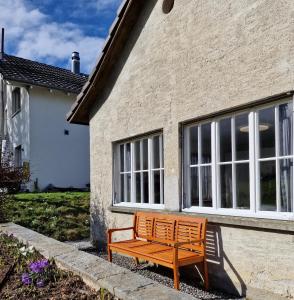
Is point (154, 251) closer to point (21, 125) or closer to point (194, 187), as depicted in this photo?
point (194, 187)

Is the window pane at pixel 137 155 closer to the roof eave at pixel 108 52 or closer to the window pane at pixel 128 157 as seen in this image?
the window pane at pixel 128 157

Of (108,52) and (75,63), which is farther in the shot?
(75,63)

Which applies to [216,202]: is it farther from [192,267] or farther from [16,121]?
[16,121]

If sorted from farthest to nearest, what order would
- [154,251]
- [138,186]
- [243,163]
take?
[138,186], [154,251], [243,163]

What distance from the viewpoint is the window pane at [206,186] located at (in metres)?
6.00

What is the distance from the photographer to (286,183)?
15.8ft

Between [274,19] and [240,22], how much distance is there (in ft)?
1.93

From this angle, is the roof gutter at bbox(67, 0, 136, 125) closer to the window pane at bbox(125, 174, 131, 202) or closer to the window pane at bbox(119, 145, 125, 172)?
the window pane at bbox(119, 145, 125, 172)

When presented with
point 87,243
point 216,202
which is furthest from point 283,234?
point 87,243

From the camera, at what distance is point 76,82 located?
67.1 feet

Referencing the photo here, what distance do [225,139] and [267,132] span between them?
749 mm

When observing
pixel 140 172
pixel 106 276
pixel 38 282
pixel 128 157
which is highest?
pixel 128 157

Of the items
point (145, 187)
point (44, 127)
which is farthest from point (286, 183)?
point (44, 127)

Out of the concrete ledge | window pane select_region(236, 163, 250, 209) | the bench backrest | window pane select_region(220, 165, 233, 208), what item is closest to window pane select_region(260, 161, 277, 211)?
window pane select_region(236, 163, 250, 209)
